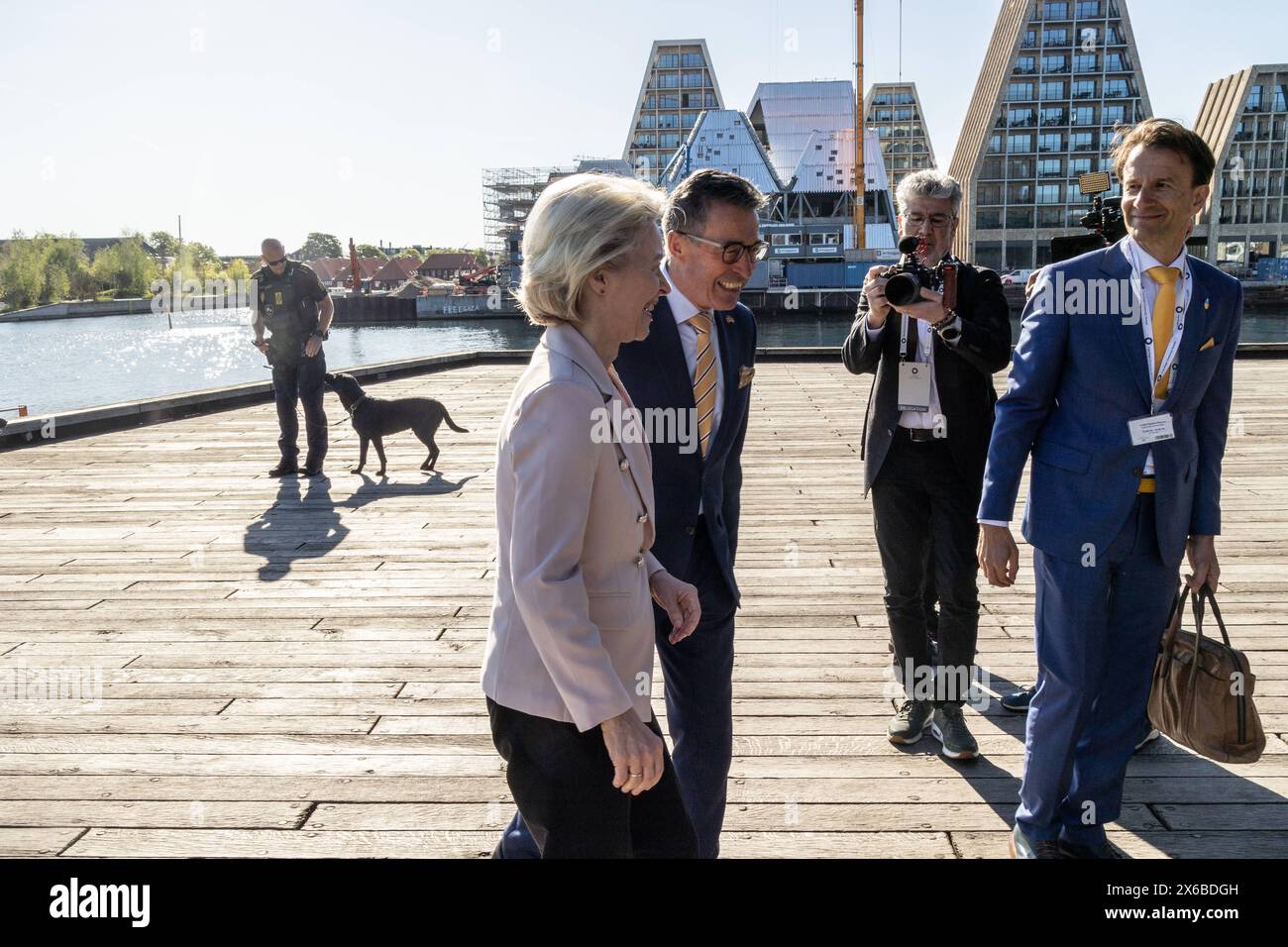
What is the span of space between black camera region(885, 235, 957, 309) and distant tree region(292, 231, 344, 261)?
7336 inches

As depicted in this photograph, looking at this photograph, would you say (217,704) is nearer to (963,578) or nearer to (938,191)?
(963,578)

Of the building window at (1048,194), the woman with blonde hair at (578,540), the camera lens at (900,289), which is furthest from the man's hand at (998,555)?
the building window at (1048,194)

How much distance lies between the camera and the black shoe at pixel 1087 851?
2578 mm

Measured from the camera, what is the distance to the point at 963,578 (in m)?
3.35

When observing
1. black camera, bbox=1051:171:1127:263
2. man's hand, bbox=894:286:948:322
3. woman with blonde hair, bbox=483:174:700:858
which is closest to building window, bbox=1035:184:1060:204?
black camera, bbox=1051:171:1127:263

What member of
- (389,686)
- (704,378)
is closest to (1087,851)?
(704,378)

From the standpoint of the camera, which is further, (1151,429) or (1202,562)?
(1202,562)

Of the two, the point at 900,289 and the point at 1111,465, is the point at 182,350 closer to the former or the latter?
the point at 900,289

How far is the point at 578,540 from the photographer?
161 centimetres

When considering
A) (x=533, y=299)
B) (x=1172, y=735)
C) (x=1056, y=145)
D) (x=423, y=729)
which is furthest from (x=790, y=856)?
(x=1056, y=145)

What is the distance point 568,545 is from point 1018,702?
2.54m

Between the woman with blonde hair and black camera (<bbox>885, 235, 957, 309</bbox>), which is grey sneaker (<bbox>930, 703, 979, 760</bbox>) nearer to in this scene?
black camera (<bbox>885, 235, 957, 309</bbox>)

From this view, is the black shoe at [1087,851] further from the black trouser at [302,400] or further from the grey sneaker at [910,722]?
the black trouser at [302,400]
